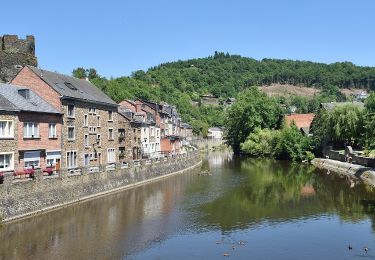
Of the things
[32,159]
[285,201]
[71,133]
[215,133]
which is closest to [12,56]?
[71,133]

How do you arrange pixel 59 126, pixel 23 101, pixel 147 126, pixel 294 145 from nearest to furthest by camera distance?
pixel 23 101, pixel 59 126, pixel 147 126, pixel 294 145

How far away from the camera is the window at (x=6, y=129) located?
3869cm

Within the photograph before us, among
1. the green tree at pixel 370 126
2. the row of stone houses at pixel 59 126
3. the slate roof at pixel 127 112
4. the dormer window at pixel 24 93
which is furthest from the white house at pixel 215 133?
the dormer window at pixel 24 93

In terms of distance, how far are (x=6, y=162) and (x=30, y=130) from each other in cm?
446

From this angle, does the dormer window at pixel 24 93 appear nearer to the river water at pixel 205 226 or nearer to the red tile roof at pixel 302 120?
the river water at pixel 205 226

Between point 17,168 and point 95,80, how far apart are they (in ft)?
303

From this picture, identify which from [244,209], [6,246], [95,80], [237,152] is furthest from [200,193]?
[95,80]

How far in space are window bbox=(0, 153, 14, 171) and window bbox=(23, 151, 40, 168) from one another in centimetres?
235

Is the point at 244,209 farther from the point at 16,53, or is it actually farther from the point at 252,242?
the point at 16,53

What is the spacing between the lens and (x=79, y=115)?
51.6m

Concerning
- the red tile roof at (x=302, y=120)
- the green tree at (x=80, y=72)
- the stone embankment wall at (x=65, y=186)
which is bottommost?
the stone embankment wall at (x=65, y=186)

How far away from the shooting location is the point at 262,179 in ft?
205

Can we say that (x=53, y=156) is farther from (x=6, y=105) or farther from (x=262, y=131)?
(x=262, y=131)

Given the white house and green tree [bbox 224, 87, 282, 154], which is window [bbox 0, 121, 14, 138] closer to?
green tree [bbox 224, 87, 282, 154]
